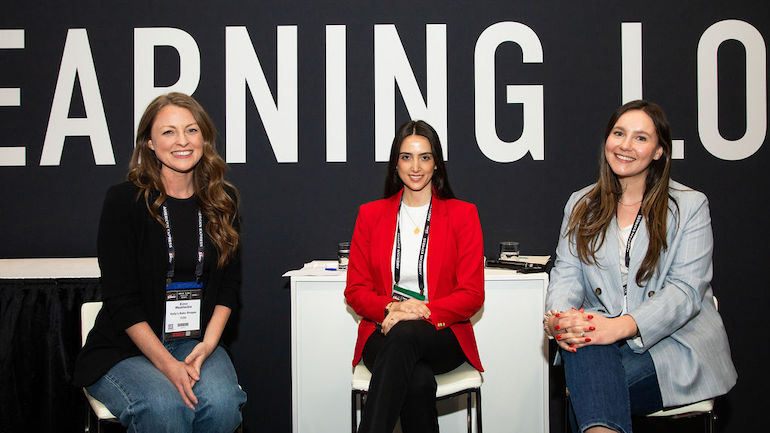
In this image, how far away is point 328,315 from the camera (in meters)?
2.76

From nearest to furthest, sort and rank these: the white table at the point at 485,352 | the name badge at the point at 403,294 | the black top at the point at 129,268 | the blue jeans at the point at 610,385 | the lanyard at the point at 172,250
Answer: the blue jeans at the point at 610,385, the black top at the point at 129,268, the lanyard at the point at 172,250, the name badge at the point at 403,294, the white table at the point at 485,352

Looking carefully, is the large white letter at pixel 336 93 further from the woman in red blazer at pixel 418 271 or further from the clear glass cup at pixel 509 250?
the clear glass cup at pixel 509 250

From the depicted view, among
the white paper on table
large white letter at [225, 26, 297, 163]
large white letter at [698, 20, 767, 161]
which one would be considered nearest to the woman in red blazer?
the white paper on table

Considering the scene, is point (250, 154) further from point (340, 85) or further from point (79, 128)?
point (79, 128)

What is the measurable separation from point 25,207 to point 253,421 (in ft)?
6.04

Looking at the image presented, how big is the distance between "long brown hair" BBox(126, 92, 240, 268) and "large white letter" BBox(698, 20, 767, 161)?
2.66 m

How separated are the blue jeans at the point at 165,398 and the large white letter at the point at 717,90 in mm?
2869

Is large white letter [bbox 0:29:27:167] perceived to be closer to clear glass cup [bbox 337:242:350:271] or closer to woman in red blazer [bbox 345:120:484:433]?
clear glass cup [bbox 337:242:350:271]

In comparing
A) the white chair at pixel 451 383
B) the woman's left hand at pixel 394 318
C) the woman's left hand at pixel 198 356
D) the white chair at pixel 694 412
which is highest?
the woman's left hand at pixel 394 318

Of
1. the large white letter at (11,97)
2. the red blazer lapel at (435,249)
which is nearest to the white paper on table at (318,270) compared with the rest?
the red blazer lapel at (435,249)

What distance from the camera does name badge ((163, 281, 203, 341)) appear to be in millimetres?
2082

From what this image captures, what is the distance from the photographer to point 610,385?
1.77 m

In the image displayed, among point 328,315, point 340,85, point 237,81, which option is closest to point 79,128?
point 237,81

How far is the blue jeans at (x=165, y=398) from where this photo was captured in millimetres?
1821
